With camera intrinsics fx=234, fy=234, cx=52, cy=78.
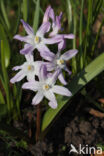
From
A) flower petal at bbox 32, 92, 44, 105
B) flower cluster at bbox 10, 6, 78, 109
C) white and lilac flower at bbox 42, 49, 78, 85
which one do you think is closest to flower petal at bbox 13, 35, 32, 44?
flower cluster at bbox 10, 6, 78, 109

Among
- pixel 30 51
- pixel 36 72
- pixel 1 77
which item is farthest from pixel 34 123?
pixel 30 51

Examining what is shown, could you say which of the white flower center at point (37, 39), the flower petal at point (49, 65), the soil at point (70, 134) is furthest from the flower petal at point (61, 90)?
the soil at point (70, 134)

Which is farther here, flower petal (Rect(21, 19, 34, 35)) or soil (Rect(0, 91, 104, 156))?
soil (Rect(0, 91, 104, 156))

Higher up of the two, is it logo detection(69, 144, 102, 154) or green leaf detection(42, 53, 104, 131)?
green leaf detection(42, 53, 104, 131)

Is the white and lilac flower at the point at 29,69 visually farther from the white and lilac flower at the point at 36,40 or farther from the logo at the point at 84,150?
the logo at the point at 84,150

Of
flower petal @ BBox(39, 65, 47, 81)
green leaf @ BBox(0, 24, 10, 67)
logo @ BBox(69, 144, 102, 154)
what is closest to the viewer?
flower petal @ BBox(39, 65, 47, 81)

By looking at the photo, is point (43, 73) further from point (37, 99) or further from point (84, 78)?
point (84, 78)

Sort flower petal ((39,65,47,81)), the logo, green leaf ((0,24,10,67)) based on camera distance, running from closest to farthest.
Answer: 1. flower petal ((39,65,47,81))
2. green leaf ((0,24,10,67))
3. the logo

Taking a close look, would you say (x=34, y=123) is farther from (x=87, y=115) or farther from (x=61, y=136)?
(x=87, y=115)

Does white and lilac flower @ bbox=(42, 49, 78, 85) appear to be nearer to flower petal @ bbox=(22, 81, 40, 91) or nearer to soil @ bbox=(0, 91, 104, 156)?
flower petal @ bbox=(22, 81, 40, 91)
